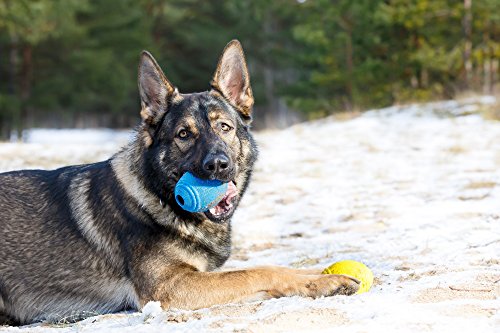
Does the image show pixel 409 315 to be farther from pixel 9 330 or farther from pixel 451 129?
pixel 451 129

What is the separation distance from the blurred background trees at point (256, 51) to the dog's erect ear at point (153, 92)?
13.2m

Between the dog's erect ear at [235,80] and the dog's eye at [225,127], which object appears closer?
the dog's eye at [225,127]

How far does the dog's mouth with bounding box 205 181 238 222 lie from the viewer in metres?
4.08

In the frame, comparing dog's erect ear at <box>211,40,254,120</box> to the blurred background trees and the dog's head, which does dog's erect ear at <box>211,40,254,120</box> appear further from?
the blurred background trees

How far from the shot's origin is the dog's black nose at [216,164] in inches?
153

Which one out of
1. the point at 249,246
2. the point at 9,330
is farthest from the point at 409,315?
the point at 249,246

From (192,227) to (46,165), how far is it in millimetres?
5973

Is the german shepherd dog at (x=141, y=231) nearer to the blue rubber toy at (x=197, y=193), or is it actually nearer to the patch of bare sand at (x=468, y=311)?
the blue rubber toy at (x=197, y=193)

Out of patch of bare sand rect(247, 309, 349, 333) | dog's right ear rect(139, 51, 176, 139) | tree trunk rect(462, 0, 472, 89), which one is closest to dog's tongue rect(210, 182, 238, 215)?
dog's right ear rect(139, 51, 176, 139)

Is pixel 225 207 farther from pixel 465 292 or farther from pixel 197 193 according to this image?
pixel 465 292

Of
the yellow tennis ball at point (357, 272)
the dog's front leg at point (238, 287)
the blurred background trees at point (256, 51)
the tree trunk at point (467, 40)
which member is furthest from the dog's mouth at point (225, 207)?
the tree trunk at point (467, 40)

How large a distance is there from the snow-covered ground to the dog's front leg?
13 cm

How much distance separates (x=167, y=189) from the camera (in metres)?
4.17

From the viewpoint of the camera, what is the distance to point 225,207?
4188mm
